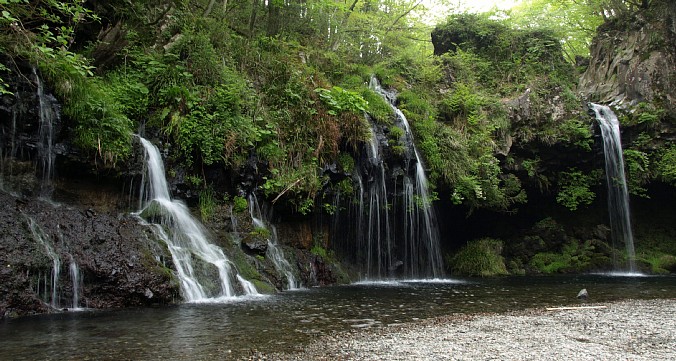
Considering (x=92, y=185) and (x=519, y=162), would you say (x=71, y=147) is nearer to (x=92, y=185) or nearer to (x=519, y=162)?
(x=92, y=185)

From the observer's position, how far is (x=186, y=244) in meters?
9.11

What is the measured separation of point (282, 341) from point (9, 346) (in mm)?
2753

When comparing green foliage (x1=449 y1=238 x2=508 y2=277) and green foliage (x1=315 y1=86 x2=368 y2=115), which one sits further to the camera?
green foliage (x1=449 y1=238 x2=508 y2=277)

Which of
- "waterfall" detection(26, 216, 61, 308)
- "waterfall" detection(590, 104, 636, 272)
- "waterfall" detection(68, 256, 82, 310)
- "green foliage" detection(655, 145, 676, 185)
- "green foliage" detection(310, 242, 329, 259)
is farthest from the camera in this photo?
"waterfall" detection(590, 104, 636, 272)

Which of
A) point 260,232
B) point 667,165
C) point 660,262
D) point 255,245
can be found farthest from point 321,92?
point 660,262

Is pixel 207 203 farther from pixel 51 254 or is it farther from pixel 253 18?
pixel 253 18

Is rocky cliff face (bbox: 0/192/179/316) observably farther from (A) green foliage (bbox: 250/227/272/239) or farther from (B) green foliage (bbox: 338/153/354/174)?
(B) green foliage (bbox: 338/153/354/174)

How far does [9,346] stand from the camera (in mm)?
4711

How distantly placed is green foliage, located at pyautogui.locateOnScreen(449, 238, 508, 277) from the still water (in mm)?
6192

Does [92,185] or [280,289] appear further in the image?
[280,289]

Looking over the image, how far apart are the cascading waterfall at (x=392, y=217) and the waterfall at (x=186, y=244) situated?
497 centimetres

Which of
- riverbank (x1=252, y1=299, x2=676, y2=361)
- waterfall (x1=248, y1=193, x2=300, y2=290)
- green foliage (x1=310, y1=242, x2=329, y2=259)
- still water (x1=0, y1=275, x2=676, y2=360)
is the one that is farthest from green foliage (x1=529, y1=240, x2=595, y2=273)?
riverbank (x1=252, y1=299, x2=676, y2=361)

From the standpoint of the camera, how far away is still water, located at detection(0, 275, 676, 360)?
4.65 meters

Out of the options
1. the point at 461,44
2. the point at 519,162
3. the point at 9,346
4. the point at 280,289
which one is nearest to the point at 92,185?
the point at 280,289
